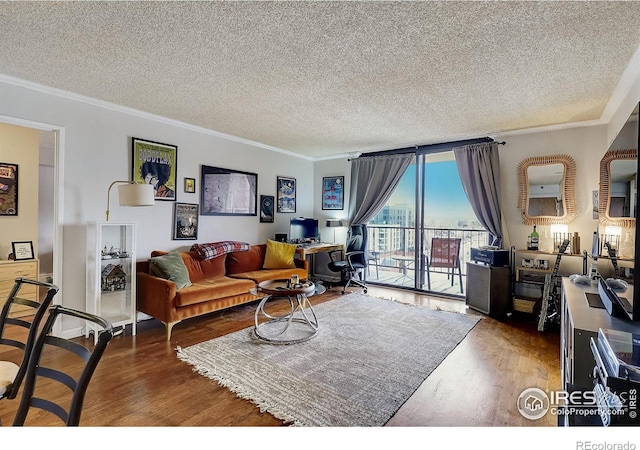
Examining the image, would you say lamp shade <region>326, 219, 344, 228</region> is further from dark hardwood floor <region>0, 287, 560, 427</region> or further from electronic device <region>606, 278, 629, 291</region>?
electronic device <region>606, 278, 629, 291</region>

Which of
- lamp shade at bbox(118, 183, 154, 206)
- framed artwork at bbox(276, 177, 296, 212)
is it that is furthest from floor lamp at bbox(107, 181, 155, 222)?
framed artwork at bbox(276, 177, 296, 212)

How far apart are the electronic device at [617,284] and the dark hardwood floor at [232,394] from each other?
0.89m


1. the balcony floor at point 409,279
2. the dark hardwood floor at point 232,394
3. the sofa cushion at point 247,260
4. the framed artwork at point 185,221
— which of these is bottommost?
the dark hardwood floor at point 232,394

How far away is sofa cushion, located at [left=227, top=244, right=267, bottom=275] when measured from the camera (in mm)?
4652

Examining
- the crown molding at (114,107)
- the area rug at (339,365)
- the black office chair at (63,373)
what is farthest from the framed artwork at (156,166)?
the black office chair at (63,373)

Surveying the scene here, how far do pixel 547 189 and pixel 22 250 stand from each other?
686cm

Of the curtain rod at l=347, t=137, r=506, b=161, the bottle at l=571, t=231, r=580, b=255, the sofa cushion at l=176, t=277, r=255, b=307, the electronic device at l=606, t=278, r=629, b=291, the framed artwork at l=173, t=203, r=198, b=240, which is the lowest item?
the sofa cushion at l=176, t=277, r=255, b=307

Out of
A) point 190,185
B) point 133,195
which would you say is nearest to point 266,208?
point 190,185

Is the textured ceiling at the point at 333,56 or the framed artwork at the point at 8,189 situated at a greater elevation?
the textured ceiling at the point at 333,56

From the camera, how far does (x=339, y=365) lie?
105 inches

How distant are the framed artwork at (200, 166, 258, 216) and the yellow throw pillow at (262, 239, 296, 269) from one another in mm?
712

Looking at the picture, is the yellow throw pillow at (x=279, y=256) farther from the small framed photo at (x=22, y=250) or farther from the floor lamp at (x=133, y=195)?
the small framed photo at (x=22, y=250)

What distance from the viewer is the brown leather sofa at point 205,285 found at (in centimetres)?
330
